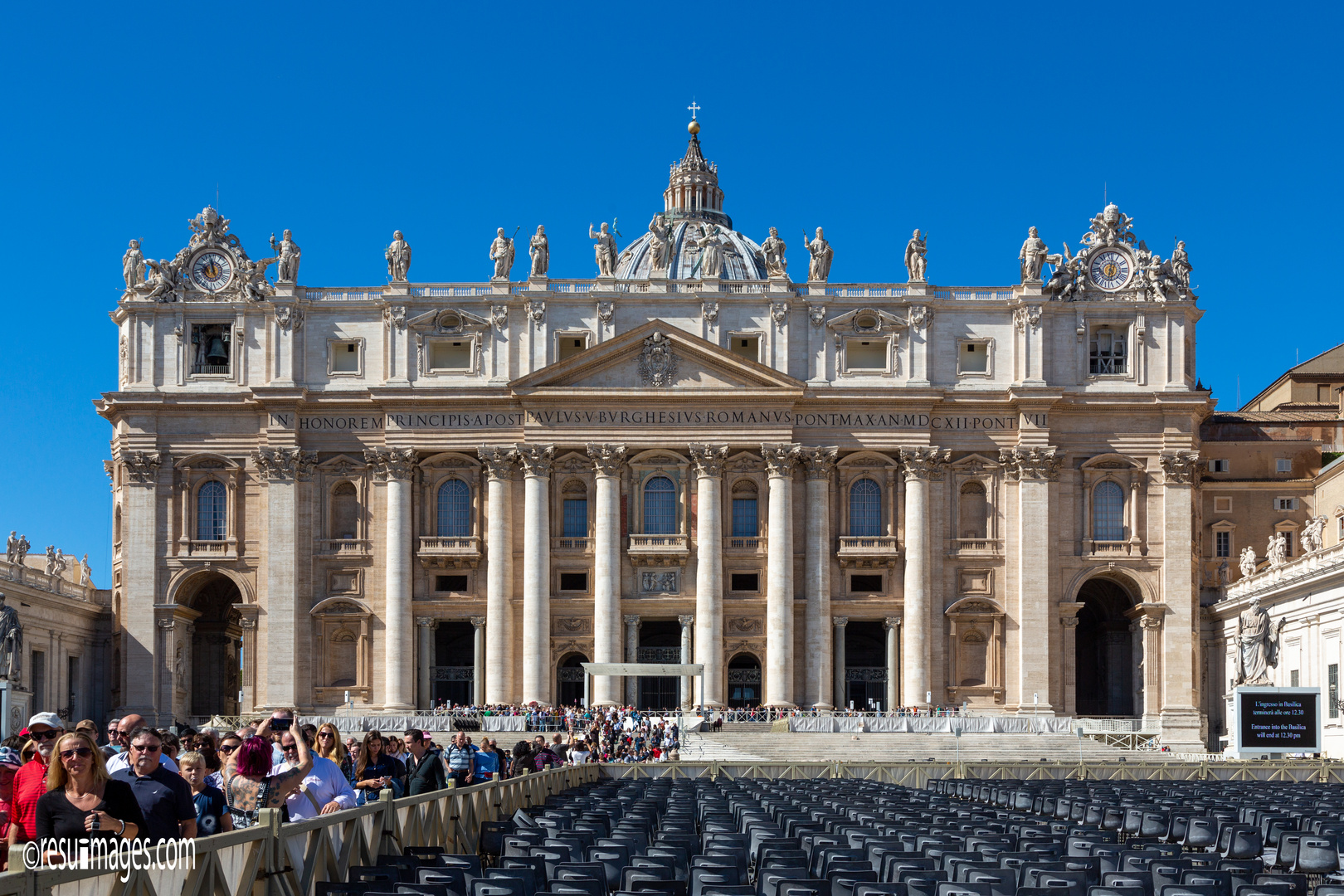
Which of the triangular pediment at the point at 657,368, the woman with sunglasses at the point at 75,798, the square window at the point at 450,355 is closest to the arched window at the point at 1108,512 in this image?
the triangular pediment at the point at 657,368

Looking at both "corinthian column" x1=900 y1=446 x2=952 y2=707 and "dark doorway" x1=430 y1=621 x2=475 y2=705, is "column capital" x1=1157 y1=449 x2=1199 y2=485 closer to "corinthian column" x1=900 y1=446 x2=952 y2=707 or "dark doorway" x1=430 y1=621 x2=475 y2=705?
"corinthian column" x1=900 y1=446 x2=952 y2=707

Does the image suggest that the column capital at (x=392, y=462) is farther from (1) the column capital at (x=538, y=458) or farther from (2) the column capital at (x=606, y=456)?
(2) the column capital at (x=606, y=456)

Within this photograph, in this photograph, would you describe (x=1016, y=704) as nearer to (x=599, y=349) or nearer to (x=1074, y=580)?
(x=1074, y=580)

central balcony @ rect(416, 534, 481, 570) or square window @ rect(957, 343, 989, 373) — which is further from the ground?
square window @ rect(957, 343, 989, 373)

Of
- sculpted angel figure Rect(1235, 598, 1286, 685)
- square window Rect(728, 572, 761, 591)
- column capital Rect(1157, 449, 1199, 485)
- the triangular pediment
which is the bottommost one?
sculpted angel figure Rect(1235, 598, 1286, 685)

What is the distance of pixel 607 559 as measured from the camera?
2987 inches

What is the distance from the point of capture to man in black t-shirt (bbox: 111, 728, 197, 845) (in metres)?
13.1

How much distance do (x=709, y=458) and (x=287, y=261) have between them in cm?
2152

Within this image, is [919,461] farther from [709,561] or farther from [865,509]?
[709,561]

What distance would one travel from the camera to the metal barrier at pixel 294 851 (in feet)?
36.2

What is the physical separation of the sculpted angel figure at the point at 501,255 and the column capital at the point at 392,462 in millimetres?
9111

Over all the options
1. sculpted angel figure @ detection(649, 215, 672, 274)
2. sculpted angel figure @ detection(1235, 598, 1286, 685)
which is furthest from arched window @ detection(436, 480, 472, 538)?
sculpted angel figure @ detection(1235, 598, 1286, 685)

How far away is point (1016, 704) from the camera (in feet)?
249

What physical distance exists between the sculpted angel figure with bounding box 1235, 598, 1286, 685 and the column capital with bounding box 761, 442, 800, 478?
20.6 meters
